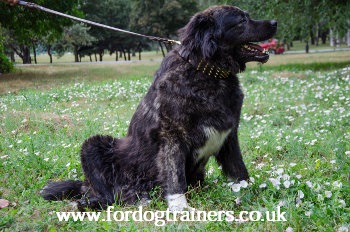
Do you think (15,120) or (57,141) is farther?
(15,120)

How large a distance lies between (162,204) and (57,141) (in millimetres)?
3223

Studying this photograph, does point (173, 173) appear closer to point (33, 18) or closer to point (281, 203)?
point (281, 203)

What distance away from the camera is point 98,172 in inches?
152

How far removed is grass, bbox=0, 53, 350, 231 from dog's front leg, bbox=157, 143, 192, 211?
11 centimetres

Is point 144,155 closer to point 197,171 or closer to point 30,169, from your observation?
point 197,171

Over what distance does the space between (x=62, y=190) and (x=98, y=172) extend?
44 centimetres

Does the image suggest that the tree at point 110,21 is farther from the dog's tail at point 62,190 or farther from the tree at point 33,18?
the dog's tail at point 62,190

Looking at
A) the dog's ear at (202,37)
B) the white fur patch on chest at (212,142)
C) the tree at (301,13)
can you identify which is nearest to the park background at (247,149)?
the tree at (301,13)

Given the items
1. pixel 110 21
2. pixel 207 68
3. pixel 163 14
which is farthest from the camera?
pixel 110 21

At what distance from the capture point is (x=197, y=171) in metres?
3.89

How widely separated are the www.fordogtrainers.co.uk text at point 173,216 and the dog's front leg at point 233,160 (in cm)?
79

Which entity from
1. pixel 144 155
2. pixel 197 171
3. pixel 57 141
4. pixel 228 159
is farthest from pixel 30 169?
pixel 228 159

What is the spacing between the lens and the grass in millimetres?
2982

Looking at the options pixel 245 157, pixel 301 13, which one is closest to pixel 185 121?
pixel 245 157
